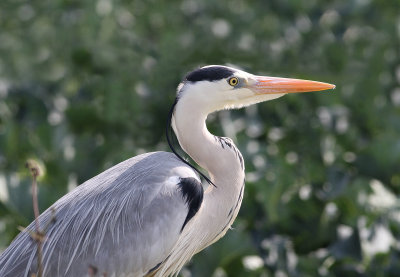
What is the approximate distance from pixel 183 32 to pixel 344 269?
4920 mm

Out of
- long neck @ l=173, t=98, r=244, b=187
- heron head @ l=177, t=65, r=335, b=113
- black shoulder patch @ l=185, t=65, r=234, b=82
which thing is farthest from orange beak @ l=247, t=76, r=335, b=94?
long neck @ l=173, t=98, r=244, b=187

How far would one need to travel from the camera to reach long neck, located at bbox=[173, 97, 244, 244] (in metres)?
3.50

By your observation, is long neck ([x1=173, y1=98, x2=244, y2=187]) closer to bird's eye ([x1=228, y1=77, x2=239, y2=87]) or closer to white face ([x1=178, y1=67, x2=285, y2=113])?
white face ([x1=178, y1=67, x2=285, y2=113])

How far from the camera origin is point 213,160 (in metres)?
3.52

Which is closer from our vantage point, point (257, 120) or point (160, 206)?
point (160, 206)

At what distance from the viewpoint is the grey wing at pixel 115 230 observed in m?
3.33

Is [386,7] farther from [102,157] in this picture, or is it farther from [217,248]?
[217,248]

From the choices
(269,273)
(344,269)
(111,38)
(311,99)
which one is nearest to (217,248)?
(269,273)

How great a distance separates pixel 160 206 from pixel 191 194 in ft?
0.45

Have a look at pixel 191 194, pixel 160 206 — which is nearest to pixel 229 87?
pixel 191 194

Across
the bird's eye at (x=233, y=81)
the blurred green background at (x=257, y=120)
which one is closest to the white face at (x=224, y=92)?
the bird's eye at (x=233, y=81)

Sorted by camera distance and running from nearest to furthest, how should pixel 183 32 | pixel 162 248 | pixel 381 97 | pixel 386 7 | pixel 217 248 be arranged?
pixel 162 248 < pixel 217 248 < pixel 381 97 < pixel 183 32 < pixel 386 7

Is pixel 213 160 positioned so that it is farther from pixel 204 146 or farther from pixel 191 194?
pixel 191 194

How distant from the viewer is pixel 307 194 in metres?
4.88
